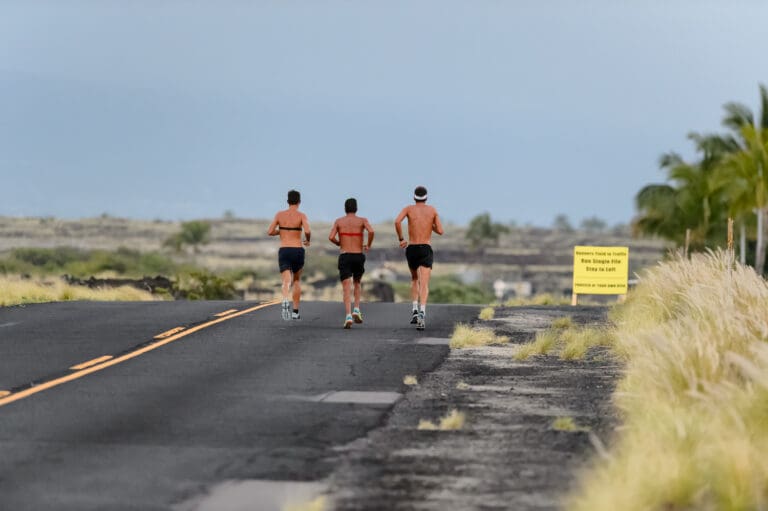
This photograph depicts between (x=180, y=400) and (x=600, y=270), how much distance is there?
21943 millimetres

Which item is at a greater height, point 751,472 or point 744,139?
point 744,139

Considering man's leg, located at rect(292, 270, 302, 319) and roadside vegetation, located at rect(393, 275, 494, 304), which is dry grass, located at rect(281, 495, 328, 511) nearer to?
man's leg, located at rect(292, 270, 302, 319)

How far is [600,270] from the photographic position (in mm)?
33750

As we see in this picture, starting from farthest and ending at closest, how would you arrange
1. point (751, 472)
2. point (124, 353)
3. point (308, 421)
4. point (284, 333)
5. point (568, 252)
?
point (568, 252)
point (284, 333)
point (124, 353)
point (308, 421)
point (751, 472)

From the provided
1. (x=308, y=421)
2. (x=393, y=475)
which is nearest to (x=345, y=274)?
(x=308, y=421)

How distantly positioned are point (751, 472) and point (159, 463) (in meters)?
4.34

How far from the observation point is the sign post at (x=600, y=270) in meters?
33.4

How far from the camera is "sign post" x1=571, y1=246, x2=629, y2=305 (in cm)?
3341

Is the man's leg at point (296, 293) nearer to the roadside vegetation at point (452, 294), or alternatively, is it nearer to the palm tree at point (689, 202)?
the palm tree at point (689, 202)

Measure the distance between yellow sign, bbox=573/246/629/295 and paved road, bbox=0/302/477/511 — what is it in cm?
1095

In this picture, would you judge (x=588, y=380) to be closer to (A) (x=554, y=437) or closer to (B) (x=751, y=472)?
(A) (x=554, y=437)

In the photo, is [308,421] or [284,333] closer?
[308,421]

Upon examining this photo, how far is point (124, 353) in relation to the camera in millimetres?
17266

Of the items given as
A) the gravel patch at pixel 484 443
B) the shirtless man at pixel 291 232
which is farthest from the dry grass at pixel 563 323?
the gravel patch at pixel 484 443
